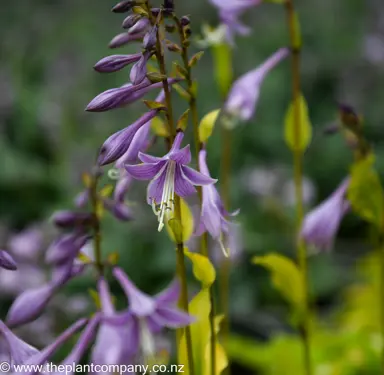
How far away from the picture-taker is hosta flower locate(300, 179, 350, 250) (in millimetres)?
1440

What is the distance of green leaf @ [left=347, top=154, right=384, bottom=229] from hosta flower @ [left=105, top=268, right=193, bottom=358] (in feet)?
2.02

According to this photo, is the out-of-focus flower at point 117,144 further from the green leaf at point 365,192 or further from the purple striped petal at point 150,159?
the green leaf at point 365,192

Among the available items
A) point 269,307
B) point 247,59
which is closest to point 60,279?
point 269,307

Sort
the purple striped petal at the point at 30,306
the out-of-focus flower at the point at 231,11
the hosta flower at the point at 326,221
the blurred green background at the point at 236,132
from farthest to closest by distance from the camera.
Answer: the blurred green background at the point at 236,132
the out-of-focus flower at the point at 231,11
the hosta flower at the point at 326,221
the purple striped petal at the point at 30,306

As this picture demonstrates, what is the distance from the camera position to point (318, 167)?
382 centimetres

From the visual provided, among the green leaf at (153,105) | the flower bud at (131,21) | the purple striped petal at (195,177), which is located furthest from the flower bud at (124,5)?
the purple striped petal at (195,177)

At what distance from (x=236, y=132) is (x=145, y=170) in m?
3.20

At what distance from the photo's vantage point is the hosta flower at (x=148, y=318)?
76 centimetres

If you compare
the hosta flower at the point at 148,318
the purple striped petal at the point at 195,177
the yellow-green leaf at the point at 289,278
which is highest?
the purple striped petal at the point at 195,177

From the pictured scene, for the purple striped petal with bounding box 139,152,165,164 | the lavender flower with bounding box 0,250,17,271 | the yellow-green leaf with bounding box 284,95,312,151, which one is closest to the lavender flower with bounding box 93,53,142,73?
the purple striped petal with bounding box 139,152,165,164

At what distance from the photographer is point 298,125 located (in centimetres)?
156

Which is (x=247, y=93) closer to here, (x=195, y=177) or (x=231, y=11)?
(x=231, y=11)

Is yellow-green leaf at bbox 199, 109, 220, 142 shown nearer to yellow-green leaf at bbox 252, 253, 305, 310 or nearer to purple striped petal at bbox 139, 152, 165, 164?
purple striped petal at bbox 139, 152, 165, 164

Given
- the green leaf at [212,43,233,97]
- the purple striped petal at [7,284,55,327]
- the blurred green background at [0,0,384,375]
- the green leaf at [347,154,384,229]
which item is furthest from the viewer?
the blurred green background at [0,0,384,375]
